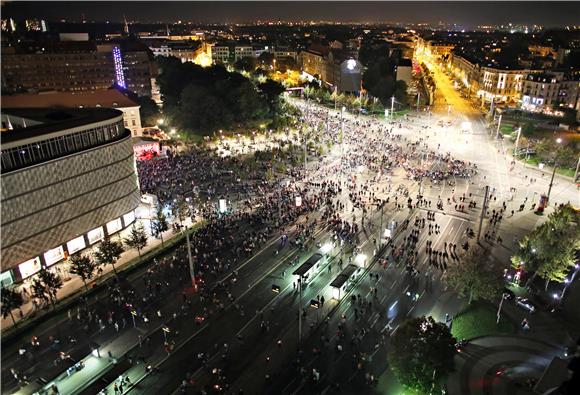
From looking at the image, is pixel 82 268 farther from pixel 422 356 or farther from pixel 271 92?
pixel 271 92

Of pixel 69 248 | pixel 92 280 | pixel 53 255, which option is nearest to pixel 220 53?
pixel 69 248

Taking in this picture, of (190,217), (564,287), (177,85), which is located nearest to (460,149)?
(564,287)

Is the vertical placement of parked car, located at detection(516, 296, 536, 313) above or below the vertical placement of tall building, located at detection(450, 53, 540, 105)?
below

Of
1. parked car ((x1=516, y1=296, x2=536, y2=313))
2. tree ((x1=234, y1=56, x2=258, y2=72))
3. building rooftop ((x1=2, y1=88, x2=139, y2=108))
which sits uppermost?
building rooftop ((x1=2, y1=88, x2=139, y2=108))

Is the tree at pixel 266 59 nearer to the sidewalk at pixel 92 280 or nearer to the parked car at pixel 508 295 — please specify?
the sidewalk at pixel 92 280

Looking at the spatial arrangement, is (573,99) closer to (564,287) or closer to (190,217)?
(564,287)

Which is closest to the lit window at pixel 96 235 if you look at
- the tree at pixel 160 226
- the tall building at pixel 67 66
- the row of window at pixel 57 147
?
the tree at pixel 160 226

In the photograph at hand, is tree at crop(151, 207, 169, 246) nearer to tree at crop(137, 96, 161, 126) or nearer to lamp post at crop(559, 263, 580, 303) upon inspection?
lamp post at crop(559, 263, 580, 303)

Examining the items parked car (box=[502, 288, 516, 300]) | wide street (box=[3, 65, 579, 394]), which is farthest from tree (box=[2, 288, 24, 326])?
parked car (box=[502, 288, 516, 300])

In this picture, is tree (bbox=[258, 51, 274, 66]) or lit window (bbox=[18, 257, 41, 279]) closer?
lit window (bbox=[18, 257, 41, 279])
